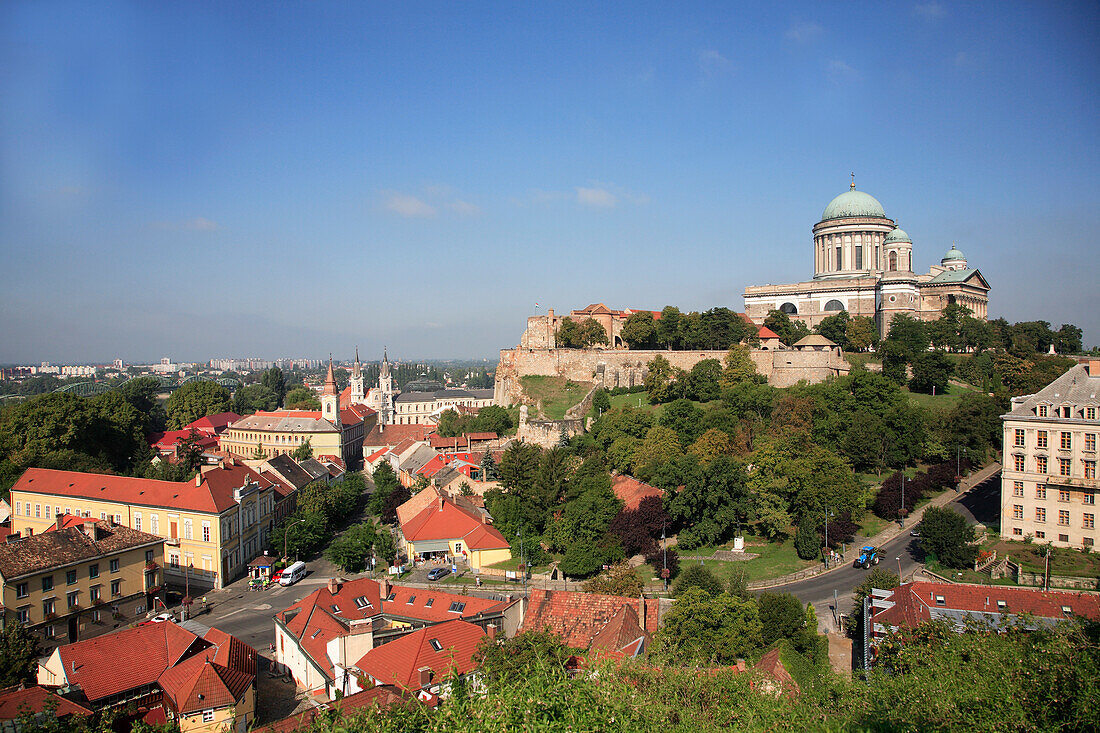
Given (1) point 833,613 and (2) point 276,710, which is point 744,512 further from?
(2) point 276,710

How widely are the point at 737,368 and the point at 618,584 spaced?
92.5 feet

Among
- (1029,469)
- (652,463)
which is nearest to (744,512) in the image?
(652,463)

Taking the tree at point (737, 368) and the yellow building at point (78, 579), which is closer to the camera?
the yellow building at point (78, 579)

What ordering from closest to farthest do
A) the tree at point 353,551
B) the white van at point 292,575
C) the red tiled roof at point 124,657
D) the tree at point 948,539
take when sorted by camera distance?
the red tiled roof at point 124,657 → the tree at point 948,539 → the white van at point 292,575 → the tree at point 353,551

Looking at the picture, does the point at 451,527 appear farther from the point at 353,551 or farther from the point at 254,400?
the point at 254,400

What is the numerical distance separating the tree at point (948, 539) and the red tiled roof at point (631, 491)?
1088 centimetres

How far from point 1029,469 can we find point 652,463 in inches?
641

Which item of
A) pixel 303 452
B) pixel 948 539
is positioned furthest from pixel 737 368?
pixel 303 452

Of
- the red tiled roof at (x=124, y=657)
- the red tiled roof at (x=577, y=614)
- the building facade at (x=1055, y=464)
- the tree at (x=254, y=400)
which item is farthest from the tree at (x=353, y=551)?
the tree at (x=254, y=400)

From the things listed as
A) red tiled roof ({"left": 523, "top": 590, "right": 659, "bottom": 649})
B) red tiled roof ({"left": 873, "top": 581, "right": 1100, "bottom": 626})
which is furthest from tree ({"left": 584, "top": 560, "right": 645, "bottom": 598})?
red tiled roof ({"left": 873, "top": 581, "right": 1100, "bottom": 626})

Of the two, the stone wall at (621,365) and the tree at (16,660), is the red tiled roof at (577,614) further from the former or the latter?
the stone wall at (621,365)

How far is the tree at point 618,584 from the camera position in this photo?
24.2 metres

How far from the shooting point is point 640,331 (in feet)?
187

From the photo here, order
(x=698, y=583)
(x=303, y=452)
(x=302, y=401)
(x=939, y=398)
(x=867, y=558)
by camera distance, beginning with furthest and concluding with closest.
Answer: (x=302, y=401) < (x=303, y=452) < (x=939, y=398) < (x=867, y=558) < (x=698, y=583)
